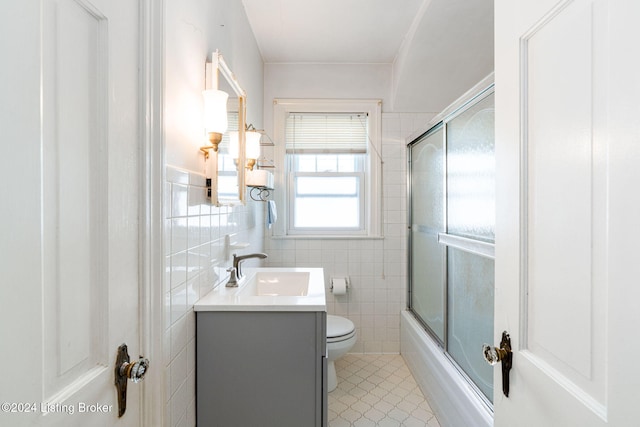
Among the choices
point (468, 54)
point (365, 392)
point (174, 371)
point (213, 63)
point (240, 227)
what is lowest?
point (365, 392)

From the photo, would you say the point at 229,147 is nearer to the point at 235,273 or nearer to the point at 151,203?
the point at 235,273

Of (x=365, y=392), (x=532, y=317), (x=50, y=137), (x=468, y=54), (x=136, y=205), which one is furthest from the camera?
(x=468, y=54)

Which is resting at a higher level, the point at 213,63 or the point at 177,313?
the point at 213,63

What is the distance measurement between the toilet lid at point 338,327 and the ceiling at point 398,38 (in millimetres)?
1797

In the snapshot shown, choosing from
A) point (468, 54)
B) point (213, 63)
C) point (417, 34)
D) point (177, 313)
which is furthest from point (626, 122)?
point (468, 54)

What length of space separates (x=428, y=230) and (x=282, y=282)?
3.44ft

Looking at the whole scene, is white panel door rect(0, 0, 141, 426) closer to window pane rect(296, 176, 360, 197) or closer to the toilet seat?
the toilet seat

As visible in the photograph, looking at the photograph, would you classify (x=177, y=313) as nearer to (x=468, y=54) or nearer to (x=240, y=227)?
(x=240, y=227)

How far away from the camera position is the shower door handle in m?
0.73

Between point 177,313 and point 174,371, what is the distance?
0.18 m

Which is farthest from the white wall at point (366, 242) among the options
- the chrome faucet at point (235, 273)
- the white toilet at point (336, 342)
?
the chrome faucet at point (235, 273)

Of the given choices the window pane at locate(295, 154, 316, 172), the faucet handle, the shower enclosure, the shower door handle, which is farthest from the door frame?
the window pane at locate(295, 154, 316, 172)

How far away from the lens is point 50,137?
1.80 ft

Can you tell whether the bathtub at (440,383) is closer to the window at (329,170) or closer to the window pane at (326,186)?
the window at (329,170)
